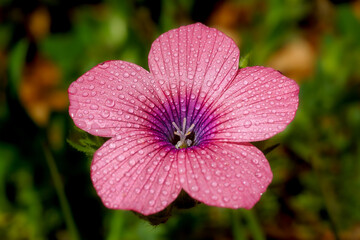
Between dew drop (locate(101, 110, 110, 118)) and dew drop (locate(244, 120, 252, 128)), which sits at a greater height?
dew drop (locate(244, 120, 252, 128))

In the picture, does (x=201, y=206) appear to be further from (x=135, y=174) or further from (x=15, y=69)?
(x=15, y=69)

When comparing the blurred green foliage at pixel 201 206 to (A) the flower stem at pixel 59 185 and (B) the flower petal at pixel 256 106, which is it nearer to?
(A) the flower stem at pixel 59 185

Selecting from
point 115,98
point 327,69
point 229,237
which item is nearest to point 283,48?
point 327,69

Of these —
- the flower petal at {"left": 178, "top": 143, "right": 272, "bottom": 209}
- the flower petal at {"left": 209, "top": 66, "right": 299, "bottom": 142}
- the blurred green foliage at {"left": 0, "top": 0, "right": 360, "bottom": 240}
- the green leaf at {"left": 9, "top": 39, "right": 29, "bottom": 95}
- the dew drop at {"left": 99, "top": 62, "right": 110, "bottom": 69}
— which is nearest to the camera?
the flower petal at {"left": 178, "top": 143, "right": 272, "bottom": 209}

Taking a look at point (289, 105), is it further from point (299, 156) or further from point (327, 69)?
point (327, 69)

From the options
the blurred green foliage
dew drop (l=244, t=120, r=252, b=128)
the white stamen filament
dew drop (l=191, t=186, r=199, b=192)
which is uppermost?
dew drop (l=244, t=120, r=252, b=128)

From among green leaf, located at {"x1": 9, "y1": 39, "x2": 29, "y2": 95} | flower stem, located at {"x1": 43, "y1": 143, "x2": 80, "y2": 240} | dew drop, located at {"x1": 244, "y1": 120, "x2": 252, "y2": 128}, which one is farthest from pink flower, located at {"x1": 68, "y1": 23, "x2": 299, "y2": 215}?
green leaf, located at {"x1": 9, "y1": 39, "x2": 29, "y2": 95}

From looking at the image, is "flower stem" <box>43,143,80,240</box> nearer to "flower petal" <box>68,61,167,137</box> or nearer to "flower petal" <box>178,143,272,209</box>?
"flower petal" <box>68,61,167,137</box>

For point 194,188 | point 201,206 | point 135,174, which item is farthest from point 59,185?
point 194,188
